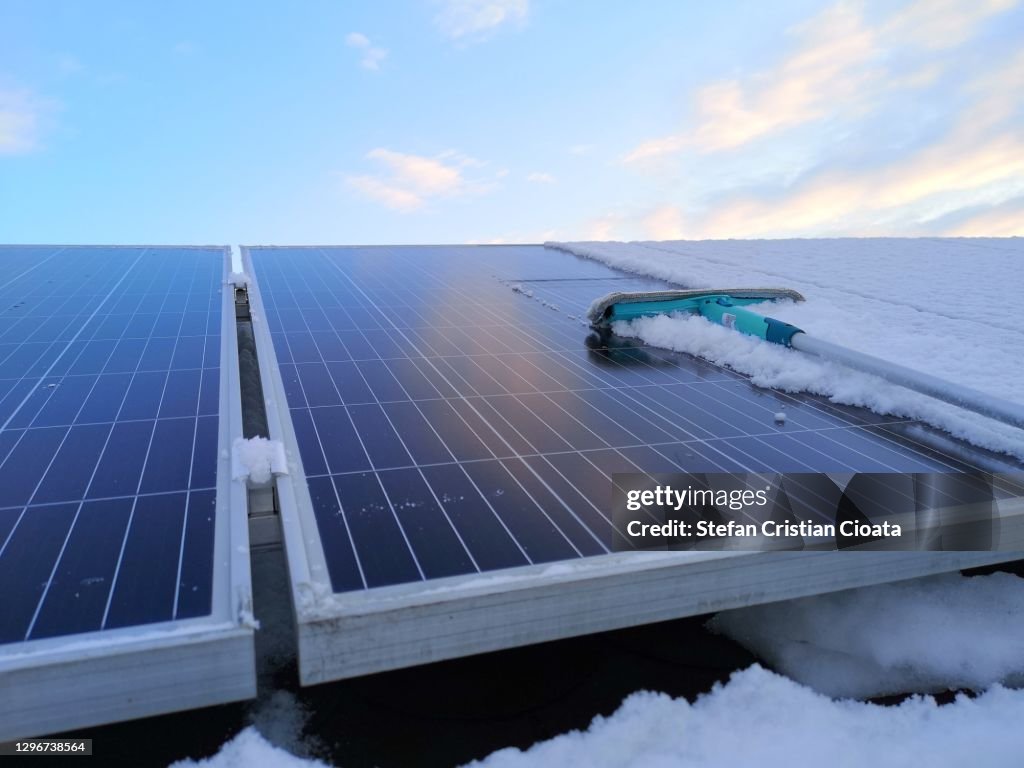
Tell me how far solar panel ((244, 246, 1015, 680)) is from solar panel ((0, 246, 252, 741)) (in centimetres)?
49

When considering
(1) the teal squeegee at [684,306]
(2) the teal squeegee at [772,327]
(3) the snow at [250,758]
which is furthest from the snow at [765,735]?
(1) the teal squeegee at [684,306]

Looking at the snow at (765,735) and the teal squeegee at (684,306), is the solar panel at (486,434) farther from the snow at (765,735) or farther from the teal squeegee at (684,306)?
the snow at (765,735)

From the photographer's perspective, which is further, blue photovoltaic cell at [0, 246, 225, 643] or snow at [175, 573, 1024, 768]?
snow at [175, 573, 1024, 768]

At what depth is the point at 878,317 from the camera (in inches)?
297

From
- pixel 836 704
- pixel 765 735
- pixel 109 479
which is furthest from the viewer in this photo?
pixel 109 479

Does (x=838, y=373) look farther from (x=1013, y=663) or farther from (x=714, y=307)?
(x=1013, y=663)

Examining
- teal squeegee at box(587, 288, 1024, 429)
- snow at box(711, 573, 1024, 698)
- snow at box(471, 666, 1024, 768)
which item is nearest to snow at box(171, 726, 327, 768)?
snow at box(471, 666, 1024, 768)

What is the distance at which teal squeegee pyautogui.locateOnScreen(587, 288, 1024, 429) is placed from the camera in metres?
4.73

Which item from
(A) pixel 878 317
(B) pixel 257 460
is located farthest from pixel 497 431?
(A) pixel 878 317

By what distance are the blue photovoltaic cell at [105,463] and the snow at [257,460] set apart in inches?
7.0

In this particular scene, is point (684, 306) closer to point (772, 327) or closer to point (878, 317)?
point (772, 327)

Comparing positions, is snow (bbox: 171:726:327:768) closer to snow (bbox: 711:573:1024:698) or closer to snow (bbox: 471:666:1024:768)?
snow (bbox: 471:666:1024:768)

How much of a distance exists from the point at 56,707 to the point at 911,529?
3.91 m

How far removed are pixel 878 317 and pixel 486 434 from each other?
517 cm
